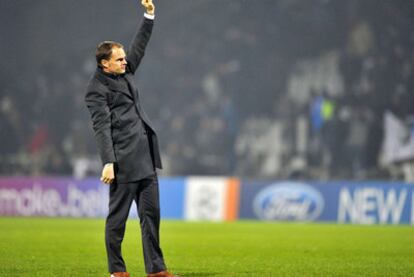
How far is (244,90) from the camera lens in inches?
1384

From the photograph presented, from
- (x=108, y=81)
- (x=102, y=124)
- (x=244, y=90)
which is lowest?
(x=102, y=124)

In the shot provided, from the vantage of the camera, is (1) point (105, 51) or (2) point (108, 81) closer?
(1) point (105, 51)

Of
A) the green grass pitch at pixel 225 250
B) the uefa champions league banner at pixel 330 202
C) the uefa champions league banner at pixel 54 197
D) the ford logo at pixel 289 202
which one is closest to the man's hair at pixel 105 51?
the green grass pitch at pixel 225 250

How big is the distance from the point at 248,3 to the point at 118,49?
28699mm

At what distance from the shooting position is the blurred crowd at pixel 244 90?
33188 mm

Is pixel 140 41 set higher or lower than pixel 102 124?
higher

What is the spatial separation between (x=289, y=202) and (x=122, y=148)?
627 inches

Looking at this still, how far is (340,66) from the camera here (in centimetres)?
3500

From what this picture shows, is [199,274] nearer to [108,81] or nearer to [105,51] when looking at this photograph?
[108,81]

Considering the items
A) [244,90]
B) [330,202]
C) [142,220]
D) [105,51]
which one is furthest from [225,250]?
[244,90]

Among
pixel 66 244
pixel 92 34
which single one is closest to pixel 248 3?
pixel 92 34

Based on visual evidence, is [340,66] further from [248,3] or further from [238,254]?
[238,254]

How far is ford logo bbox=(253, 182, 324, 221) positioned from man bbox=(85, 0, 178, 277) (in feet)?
50.4

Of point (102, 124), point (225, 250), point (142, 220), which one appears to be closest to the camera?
point (102, 124)
